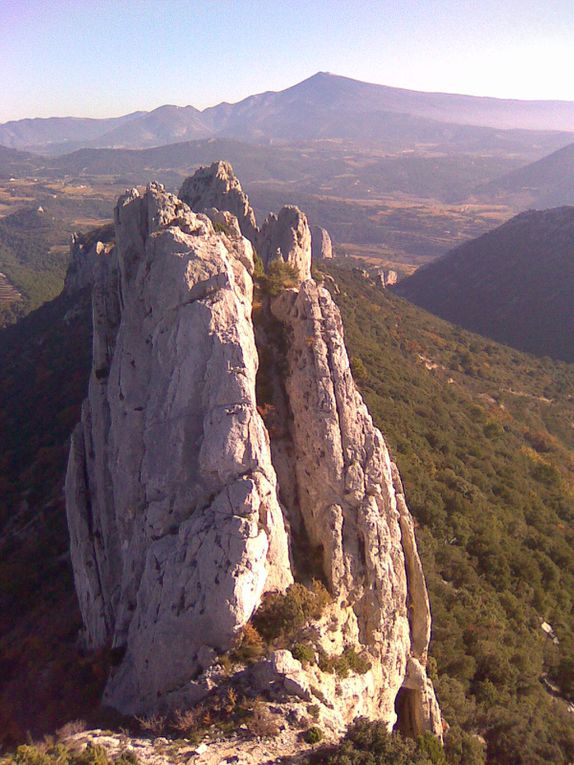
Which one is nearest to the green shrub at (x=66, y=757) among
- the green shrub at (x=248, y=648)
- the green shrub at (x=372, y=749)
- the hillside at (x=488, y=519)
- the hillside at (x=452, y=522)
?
the green shrub at (x=248, y=648)

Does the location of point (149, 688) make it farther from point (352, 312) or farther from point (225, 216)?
point (352, 312)

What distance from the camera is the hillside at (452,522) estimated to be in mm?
19766

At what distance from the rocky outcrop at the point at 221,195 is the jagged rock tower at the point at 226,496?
107 ft

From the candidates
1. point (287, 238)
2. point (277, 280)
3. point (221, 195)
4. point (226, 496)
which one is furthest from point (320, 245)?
point (226, 496)

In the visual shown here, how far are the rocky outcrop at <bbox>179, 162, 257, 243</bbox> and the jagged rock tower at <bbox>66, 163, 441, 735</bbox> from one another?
32581 mm

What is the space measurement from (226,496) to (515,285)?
107m

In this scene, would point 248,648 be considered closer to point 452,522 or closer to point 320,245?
point 452,522

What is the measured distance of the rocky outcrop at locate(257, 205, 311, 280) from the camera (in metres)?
44.1

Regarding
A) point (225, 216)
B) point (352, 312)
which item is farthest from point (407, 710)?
point (352, 312)

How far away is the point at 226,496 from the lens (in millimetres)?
13891

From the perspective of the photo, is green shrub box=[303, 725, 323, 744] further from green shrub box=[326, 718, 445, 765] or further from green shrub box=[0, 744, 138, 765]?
green shrub box=[0, 744, 138, 765]

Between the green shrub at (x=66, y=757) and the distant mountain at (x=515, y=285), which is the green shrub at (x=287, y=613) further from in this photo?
the distant mountain at (x=515, y=285)

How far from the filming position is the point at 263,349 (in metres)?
18.9

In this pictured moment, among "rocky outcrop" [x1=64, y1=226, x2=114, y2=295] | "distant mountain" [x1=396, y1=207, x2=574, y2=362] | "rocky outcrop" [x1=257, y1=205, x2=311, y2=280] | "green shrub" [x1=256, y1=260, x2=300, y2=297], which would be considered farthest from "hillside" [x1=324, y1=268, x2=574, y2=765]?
"rocky outcrop" [x1=64, y1=226, x2=114, y2=295]
